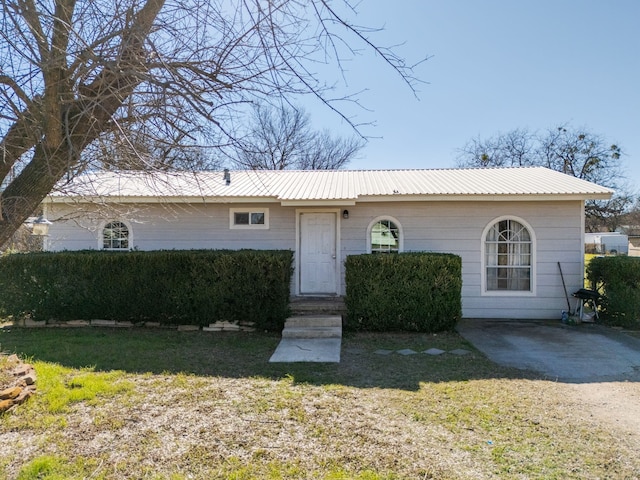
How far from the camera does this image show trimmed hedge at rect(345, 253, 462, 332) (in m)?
7.18

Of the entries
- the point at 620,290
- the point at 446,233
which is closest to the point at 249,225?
the point at 446,233

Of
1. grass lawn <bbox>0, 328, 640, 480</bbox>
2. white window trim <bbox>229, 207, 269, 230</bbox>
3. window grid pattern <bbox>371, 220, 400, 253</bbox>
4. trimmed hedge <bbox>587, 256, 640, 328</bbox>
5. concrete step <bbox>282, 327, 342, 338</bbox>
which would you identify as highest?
white window trim <bbox>229, 207, 269, 230</bbox>

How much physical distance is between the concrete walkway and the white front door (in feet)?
4.97

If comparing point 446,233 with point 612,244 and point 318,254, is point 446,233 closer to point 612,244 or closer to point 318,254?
point 318,254

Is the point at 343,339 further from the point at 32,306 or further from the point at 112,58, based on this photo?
the point at 32,306

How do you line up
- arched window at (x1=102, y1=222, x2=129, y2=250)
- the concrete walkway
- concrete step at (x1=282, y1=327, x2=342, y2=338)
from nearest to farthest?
the concrete walkway → concrete step at (x1=282, y1=327, x2=342, y2=338) → arched window at (x1=102, y1=222, x2=129, y2=250)

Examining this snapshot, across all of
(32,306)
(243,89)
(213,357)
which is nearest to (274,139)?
(32,306)

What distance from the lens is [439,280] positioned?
23.5 ft

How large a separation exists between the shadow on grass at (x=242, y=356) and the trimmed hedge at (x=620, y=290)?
3.57 m

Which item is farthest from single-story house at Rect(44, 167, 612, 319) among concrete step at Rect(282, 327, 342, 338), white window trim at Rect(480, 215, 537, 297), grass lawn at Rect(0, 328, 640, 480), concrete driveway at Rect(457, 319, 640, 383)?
grass lawn at Rect(0, 328, 640, 480)

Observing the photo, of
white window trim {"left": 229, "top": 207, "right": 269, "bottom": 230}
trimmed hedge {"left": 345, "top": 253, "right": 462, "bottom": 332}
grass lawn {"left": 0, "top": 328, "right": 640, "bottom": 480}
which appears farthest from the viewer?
white window trim {"left": 229, "top": 207, "right": 269, "bottom": 230}

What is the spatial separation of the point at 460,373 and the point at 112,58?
5.11 meters

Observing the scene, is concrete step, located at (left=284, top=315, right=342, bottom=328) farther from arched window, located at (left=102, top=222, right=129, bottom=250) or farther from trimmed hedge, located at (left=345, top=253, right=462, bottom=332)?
arched window, located at (left=102, top=222, right=129, bottom=250)

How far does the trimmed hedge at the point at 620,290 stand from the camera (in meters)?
7.52
